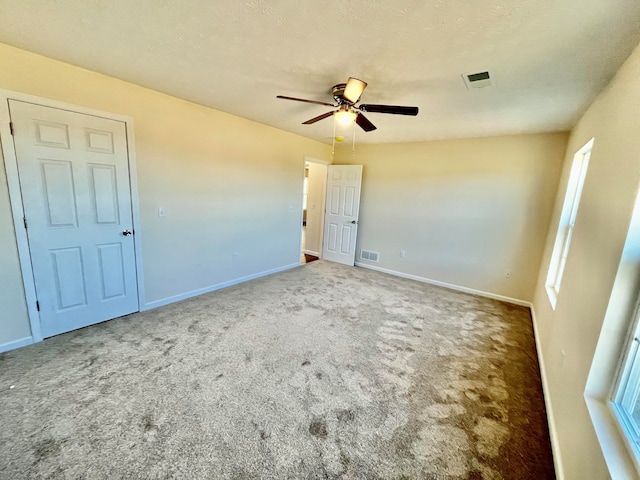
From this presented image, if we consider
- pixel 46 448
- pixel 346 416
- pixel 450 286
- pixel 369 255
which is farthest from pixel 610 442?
pixel 369 255

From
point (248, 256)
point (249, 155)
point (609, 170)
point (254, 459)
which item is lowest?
point (254, 459)

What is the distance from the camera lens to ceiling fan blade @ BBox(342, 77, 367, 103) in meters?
1.83

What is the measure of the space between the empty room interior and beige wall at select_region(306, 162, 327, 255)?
68.4 inches

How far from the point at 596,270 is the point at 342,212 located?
4.06m

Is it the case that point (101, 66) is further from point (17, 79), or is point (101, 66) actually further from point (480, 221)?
point (480, 221)

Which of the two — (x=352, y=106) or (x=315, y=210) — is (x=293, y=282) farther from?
(x=352, y=106)

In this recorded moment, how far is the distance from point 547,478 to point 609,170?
1819mm

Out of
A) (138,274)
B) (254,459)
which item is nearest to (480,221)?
(254,459)

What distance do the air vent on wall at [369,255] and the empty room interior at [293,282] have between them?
3.59 feet

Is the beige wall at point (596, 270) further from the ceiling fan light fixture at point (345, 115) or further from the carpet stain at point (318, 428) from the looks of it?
the ceiling fan light fixture at point (345, 115)

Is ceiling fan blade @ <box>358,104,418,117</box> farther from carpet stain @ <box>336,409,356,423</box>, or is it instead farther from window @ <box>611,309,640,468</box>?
carpet stain @ <box>336,409,356,423</box>

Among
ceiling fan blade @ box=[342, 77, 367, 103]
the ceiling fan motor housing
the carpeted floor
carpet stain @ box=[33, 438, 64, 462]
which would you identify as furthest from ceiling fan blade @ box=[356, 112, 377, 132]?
carpet stain @ box=[33, 438, 64, 462]

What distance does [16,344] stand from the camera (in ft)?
7.48

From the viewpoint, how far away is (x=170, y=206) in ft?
10.3
